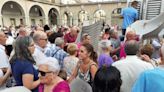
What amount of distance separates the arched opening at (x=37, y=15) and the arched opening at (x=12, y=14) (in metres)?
3.38

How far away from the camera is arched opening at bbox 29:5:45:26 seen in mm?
34800

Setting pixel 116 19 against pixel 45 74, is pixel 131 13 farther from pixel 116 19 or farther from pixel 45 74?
pixel 116 19

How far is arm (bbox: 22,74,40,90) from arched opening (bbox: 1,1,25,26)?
26.5m

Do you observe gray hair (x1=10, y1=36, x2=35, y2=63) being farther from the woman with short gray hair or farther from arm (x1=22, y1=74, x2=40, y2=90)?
arm (x1=22, y1=74, x2=40, y2=90)

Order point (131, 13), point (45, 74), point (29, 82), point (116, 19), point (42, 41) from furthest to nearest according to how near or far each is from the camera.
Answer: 1. point (116, 19)
2. point (131, 13)
3. point (42, 41)
4. point (29, 82)
5. point (45, 74)

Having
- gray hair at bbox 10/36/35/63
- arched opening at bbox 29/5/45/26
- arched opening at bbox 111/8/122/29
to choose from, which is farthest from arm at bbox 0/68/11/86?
arched opening at bbox 29/5/45/26

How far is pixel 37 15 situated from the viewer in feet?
118

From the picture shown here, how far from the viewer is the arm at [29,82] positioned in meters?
2.73

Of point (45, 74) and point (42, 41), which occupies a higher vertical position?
point (42, 41)

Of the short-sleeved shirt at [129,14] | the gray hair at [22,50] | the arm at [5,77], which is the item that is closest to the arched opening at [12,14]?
the short-sleeved shirt at [129,14]

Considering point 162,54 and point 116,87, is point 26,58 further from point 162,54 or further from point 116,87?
point 162,54

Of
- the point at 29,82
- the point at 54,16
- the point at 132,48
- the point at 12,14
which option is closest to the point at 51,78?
the point at 29,82

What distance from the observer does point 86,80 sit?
2824 millimetres

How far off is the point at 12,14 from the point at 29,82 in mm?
28729
